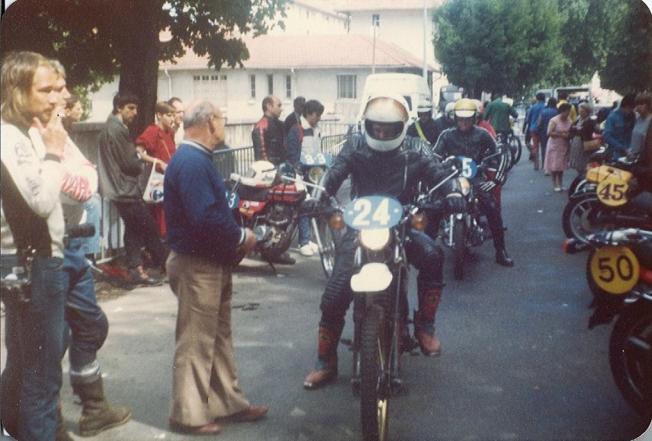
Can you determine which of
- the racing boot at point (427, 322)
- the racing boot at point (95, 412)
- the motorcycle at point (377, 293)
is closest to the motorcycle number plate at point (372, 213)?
the motorcycle at point (377, 293)

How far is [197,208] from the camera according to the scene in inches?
141

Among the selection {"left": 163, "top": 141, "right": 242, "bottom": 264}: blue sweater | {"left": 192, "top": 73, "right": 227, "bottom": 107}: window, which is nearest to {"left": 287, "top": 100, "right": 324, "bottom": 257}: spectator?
{"left": 192, "top": 73, "right": 227, "bottom": 107}: window

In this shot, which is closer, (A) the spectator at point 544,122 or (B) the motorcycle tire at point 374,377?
(B) the motorcycle tire at point 374,377

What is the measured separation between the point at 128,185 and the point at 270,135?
643 mm

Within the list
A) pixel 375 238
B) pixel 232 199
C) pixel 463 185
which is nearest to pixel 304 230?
pixel 232 199

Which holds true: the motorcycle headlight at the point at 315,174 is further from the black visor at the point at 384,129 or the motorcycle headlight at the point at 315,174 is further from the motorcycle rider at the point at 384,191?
the black visor at the point at 384,129

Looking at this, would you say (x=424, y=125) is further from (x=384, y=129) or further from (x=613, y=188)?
(x=613, y=188)

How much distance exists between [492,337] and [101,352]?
6.06ft

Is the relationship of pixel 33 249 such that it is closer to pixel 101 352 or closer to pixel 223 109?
pixel 101 352

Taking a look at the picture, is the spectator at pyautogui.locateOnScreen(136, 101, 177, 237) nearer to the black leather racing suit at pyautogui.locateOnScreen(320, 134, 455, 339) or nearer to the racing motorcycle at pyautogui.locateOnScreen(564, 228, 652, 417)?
the black leather racing suit at pyautogui.locateOnScreen(320, 134, 455, 339)

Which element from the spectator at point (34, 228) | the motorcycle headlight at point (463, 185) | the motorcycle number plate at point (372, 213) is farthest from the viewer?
the motorcycle headlight at point (463, 185)

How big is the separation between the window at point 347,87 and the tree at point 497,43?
1.23 ft

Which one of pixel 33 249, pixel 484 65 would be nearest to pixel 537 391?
pixel 484 65

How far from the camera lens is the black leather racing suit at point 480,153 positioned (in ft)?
14.7
